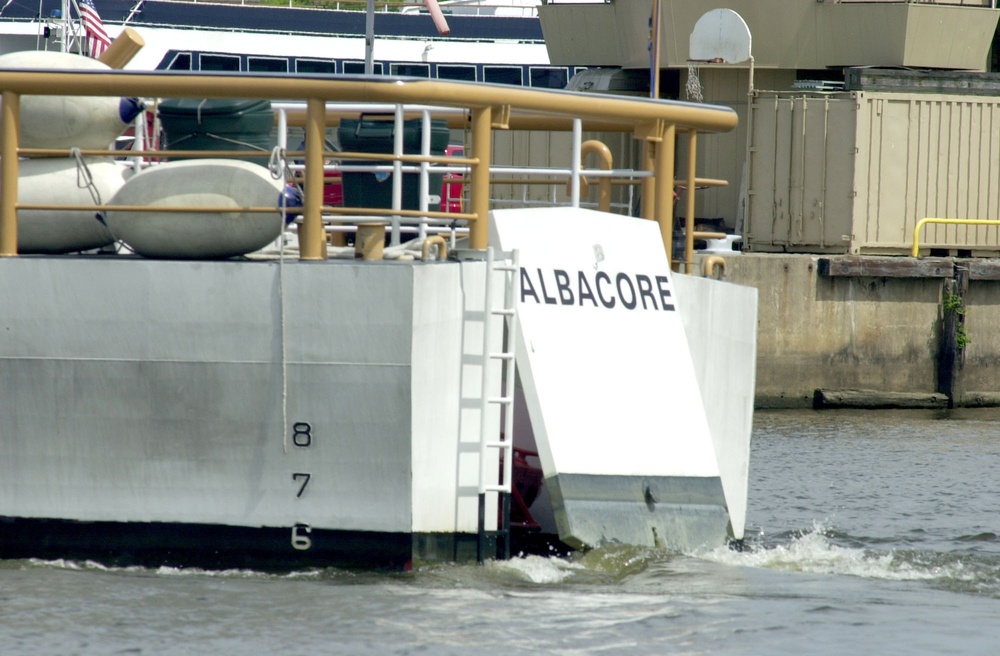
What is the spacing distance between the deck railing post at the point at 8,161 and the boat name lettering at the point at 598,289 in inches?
117

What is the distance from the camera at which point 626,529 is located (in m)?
9.03

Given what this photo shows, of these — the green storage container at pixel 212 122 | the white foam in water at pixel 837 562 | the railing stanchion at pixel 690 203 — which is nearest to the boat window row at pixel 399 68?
the railing stanchion at pixel 690 203

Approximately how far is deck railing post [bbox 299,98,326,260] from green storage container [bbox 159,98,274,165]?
0.82 meters

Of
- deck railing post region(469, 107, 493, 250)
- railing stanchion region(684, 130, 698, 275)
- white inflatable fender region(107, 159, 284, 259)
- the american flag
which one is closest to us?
white inflatable fender region(107, 159, 284, 259)

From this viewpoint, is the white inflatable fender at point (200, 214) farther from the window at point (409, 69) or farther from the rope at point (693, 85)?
the window at point (409, 69)

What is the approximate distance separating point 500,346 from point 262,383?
4.61 ft

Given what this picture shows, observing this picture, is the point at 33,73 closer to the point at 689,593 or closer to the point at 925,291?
the point at 689,593

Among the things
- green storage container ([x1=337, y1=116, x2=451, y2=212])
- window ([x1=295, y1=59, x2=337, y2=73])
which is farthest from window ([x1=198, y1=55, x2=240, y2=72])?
green storage container ([x1=337, y1=116, x2=451, y2=212])

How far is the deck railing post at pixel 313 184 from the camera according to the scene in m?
8.19

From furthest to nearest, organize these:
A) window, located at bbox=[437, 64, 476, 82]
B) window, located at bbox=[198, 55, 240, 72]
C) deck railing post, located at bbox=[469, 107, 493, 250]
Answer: window, located at bbox=[437, 64, 476, 82], window, located at bbox=[198, 55, 240, 72], deck railing post, located at bbox=[469, 107, 493, 250]

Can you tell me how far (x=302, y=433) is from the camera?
26.7 ft

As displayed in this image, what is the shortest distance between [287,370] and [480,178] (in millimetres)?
1607

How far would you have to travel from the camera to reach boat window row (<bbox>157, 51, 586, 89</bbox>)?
39.8 metres

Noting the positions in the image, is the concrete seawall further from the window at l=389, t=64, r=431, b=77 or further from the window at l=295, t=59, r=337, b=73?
the window at l=295, t=59, r=337, b=73
